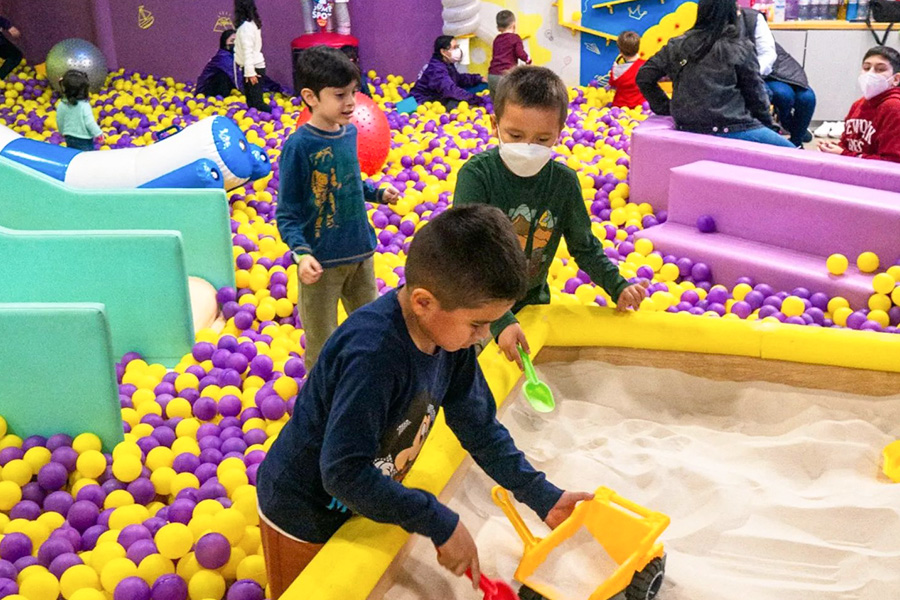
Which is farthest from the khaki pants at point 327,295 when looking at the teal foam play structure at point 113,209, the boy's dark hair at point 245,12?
the boy's dark hair at point 245,12

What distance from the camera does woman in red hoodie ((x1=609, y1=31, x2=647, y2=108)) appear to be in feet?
19.9

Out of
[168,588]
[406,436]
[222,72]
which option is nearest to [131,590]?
[168,588]

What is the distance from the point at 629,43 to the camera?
6094 mm

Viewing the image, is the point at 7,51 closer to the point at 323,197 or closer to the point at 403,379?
the point at 323,197

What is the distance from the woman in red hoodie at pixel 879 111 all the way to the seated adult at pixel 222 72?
4.22m

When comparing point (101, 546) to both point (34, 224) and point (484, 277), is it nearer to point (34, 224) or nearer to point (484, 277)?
point (484, 277)

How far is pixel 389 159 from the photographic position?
500 cm

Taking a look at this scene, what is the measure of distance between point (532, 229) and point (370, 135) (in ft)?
8.30

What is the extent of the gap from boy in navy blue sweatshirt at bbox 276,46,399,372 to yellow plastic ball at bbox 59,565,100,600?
80 centimetres

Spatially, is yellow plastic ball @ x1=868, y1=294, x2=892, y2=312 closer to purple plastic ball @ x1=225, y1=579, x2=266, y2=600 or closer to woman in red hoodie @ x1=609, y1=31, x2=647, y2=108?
purple plastic ball @ x1=225, y1=579, x2=266, y2=600

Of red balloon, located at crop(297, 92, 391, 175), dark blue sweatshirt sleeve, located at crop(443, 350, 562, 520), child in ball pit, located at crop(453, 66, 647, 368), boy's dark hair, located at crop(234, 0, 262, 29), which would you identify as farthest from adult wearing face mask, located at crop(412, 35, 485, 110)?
dark blue sweatshirt sleeve, located at crop(443, 350, 562, 520)

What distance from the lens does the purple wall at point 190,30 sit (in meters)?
6.90

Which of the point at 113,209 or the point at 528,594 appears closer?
the point at 528,594

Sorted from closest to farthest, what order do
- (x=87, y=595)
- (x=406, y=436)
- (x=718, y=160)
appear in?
(x=406, y=436) < (x=87, y=595) < (x=718, y=160)
